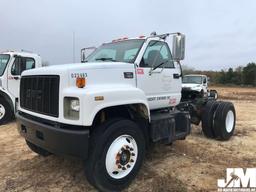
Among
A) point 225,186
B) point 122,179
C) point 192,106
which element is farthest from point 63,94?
point 192,106

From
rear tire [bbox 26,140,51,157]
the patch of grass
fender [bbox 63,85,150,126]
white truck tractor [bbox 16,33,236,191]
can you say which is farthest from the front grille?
the patch of grass

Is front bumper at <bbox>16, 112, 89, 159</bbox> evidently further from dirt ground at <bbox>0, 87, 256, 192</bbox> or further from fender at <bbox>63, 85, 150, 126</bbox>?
dirt ground at <bbox>0, 87, 256, 192</bbox>

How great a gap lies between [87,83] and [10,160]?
2.86m

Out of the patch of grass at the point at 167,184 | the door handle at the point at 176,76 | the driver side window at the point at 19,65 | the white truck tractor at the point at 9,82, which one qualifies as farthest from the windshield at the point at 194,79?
the patch of grass at the point at 167,184

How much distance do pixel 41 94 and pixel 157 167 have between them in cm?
246

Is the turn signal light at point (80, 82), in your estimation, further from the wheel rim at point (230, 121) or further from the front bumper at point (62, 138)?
the wheel rim at point (230, 121)

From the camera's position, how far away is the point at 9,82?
33.1ft

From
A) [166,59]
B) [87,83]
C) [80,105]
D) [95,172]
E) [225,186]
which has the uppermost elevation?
[166,59]

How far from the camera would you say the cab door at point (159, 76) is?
16.9ft

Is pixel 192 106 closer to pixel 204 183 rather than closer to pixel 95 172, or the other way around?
pixel 204 183

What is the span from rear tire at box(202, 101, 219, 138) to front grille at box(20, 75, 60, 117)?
15.1 ft

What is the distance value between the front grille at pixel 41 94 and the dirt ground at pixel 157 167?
1.18m

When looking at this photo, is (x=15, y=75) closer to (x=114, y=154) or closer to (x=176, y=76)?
(x=176, y=76)

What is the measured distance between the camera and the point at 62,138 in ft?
12.7
